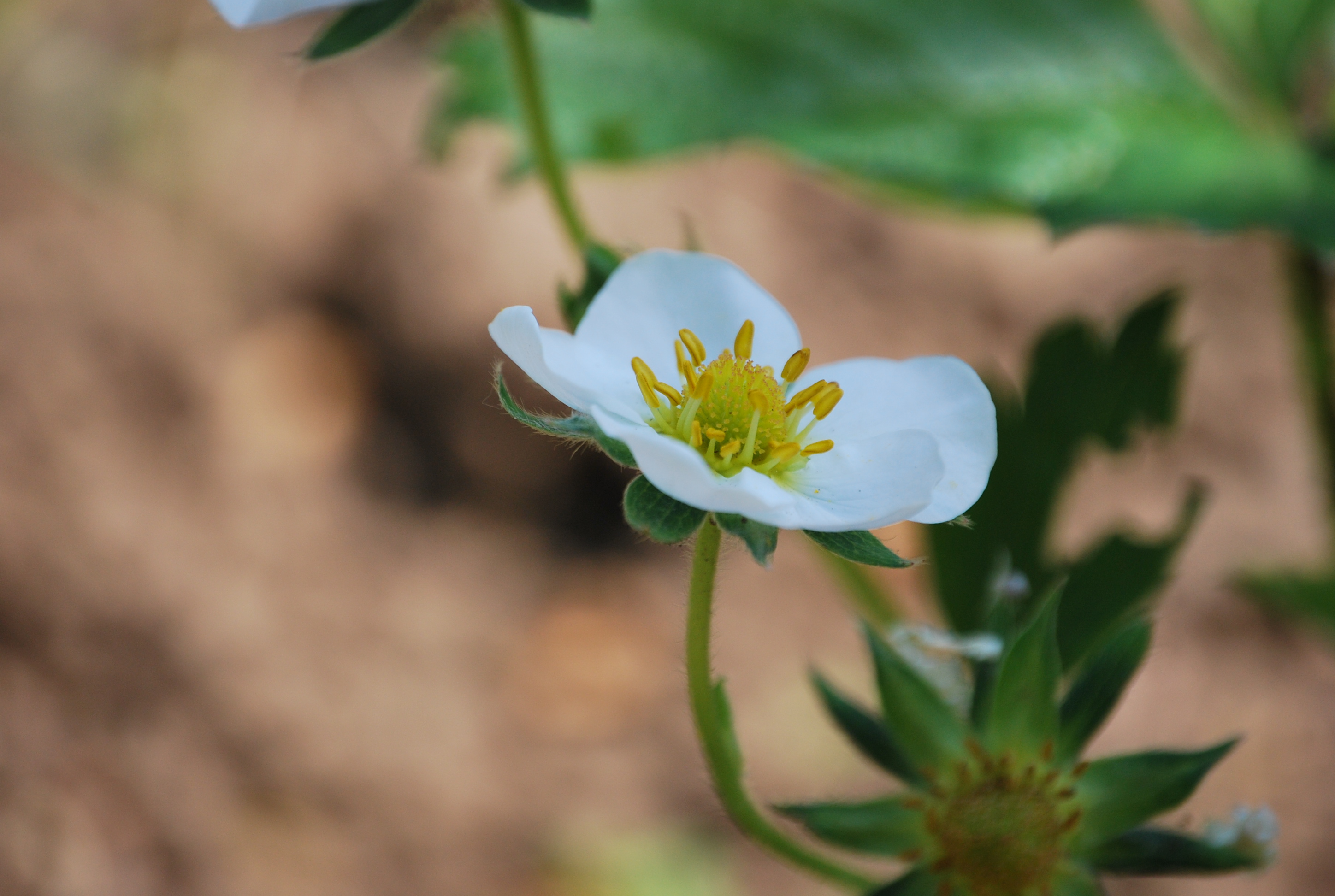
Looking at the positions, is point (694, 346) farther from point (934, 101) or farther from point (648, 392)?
point (934, 101)

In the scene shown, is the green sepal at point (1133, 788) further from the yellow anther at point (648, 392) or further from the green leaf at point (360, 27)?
the green leaf at point (360, 27)

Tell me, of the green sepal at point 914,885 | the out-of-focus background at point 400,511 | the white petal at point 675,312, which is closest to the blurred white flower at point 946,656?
the green sepal at point 914,885

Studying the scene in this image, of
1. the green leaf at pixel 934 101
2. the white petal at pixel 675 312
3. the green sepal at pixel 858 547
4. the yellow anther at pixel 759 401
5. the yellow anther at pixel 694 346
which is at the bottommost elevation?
the green sepal at pixel 858 547

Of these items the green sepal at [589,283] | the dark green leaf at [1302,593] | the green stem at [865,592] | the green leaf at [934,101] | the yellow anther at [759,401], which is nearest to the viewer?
the yellow anther at [759,401]

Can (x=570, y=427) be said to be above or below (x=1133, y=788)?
above

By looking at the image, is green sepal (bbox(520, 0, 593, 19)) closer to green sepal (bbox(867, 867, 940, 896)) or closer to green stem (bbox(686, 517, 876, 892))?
green stem (bbox(686, 517, 876, 892))

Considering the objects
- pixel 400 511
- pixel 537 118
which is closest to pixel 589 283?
pixel 537 118
